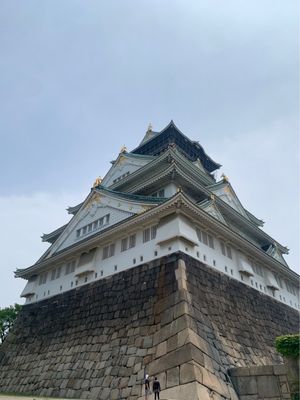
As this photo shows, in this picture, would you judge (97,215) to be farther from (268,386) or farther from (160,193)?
(268,386)

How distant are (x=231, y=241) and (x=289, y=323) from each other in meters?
6.65

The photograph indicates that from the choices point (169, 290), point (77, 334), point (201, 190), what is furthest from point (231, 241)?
point (77, 334)

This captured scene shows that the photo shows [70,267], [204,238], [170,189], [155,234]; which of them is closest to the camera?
[155,234]

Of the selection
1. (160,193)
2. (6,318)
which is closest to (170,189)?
(160,193)

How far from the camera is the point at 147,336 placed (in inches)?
464

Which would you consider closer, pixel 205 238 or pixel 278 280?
pixel 205 238

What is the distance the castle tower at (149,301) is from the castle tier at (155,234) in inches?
2.9

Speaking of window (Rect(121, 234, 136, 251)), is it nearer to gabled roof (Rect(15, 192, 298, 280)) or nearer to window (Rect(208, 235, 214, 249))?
gabled roof (Rect(15, 192, 298, 280))

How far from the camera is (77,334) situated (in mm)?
14852

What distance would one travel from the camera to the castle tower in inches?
431

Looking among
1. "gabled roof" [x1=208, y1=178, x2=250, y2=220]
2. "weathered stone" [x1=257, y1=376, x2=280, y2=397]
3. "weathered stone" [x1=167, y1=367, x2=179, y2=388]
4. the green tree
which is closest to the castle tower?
"weathered stone" [x1=167, y1=367, x2=179, y2=388]

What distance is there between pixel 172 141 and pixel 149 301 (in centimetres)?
1731

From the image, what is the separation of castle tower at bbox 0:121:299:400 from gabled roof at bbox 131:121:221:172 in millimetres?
7219

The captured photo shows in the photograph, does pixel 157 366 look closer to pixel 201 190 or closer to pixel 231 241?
pixel 231 241
